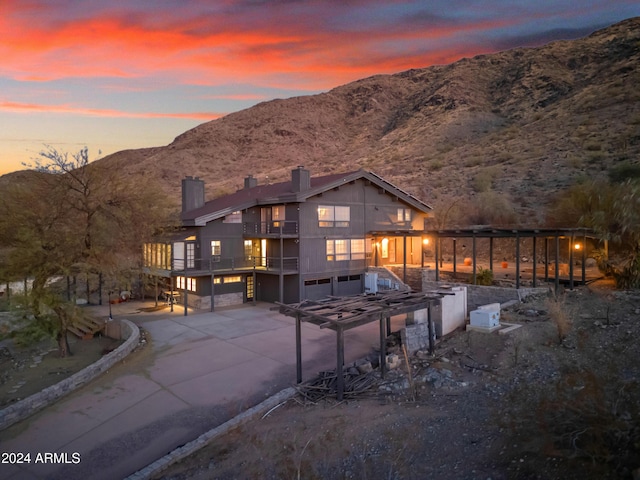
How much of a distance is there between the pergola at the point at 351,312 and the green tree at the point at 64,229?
344 inches

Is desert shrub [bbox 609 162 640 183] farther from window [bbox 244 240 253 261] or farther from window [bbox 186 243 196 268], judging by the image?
window [bbox 186 243 196 268]

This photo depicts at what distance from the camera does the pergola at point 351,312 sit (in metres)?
10.9

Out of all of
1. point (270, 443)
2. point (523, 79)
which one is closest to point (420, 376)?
point (270, 443)

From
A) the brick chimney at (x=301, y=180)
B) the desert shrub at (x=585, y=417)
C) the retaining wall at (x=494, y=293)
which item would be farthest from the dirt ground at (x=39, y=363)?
the retaining wall at (x=494, y=293)

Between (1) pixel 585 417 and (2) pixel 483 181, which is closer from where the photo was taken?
(1) pixel 585 417

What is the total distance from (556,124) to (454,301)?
151ft

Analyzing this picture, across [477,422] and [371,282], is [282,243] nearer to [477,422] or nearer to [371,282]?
[371,282]

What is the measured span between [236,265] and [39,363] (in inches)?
417

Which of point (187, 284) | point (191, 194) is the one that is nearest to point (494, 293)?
point (187, 284)

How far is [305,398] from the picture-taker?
1073 cm

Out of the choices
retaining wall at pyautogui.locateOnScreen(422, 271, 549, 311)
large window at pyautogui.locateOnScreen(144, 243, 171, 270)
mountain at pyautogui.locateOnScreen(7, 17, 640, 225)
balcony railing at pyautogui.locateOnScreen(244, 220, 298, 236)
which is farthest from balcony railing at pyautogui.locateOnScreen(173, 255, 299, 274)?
retaining wall at pyautogui.locateOnScreen(422, 271, 549, 311)

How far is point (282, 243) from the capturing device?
2316cm

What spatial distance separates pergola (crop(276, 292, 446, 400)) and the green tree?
8.73 m

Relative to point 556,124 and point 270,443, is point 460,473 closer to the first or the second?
point 270,443
